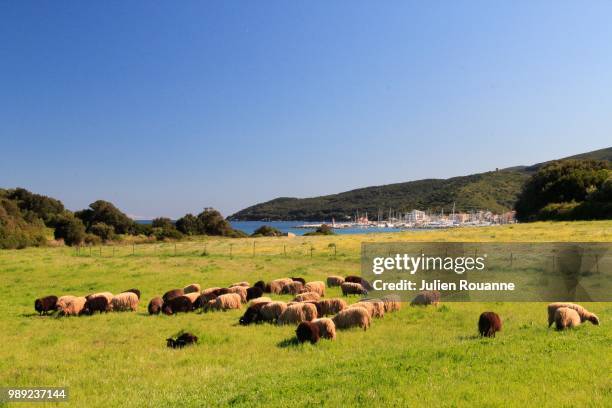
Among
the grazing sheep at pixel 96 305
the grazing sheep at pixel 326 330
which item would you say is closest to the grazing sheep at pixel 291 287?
the grazing sheep at pixel 96 305

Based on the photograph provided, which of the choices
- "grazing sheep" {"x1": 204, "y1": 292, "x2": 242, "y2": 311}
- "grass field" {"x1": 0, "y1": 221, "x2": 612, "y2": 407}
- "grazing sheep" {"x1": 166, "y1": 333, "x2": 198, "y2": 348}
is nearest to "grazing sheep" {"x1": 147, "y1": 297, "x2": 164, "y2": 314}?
"grass field" {"x1": 0, "y1": 221, "x2": 612, "y2": 407}

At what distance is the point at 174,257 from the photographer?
45.2 meters

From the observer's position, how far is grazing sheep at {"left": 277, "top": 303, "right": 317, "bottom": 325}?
1805cm

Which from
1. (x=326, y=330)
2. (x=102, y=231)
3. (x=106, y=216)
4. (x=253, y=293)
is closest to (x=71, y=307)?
(x=253, y=293)

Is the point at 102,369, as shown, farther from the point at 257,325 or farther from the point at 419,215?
the point at 419,215

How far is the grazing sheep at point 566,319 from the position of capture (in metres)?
14.6

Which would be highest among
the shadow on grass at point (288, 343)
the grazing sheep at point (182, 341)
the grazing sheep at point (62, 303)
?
the grazing sheep at point (62, 303)

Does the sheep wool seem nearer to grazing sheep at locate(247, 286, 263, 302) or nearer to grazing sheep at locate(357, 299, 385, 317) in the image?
grazing sheep at locate(247, 286, 263, 302)

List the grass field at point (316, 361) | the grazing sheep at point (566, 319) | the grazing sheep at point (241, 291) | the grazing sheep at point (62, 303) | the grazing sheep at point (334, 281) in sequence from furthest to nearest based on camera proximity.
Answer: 1. the grazing sheep at point (334, 281)
2. the grazing sheep at point (241, 291)
3. the grazing sheep at point (62, 303)
4. the grazing sheep at point (566, 319)
5. the grass field at point (316, 361)

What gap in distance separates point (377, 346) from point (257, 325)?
5.56m

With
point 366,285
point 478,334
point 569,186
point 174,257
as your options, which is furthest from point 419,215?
point 478,334

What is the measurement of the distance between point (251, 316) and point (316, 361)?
661 cm

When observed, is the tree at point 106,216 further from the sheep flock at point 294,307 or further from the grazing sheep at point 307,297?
the grazing sheep at point 307,297

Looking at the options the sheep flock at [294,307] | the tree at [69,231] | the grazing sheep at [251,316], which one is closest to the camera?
the sheep flock at [294,307]
